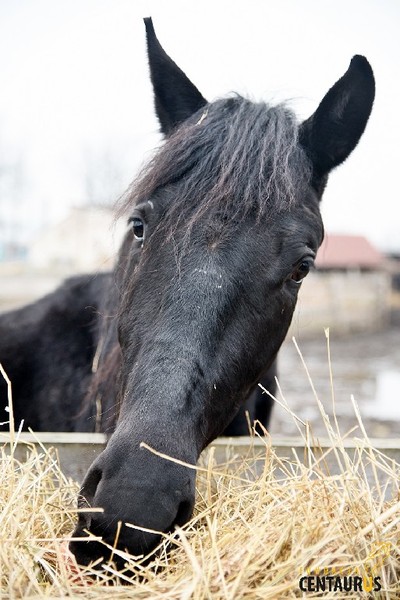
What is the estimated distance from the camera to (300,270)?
2.23m

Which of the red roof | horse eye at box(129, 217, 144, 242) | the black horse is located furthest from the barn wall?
horse eye at box(129, 217, 144, 242)

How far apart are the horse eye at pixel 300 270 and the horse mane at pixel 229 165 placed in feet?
0.82

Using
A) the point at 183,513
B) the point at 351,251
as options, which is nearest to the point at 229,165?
the point at 183,513

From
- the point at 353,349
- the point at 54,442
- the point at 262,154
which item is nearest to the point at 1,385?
the point at 54,442

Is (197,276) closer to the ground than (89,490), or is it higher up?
higher up

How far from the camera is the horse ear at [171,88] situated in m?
2.78

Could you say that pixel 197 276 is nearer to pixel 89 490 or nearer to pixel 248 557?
pixel 89 490

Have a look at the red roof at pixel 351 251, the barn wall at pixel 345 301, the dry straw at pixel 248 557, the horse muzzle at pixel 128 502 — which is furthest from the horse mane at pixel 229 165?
the red roof at pixel 351 251

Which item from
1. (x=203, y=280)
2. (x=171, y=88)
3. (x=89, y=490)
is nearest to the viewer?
(x=89, y=490)

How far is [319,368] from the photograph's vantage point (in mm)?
13312

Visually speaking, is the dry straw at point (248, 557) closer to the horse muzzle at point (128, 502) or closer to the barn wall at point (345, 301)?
the horse muzzle at point (128, 502)

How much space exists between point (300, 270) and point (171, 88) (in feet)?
4.34

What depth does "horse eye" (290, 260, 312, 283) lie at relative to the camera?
2.19 meters

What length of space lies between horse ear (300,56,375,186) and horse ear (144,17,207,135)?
65 cm
